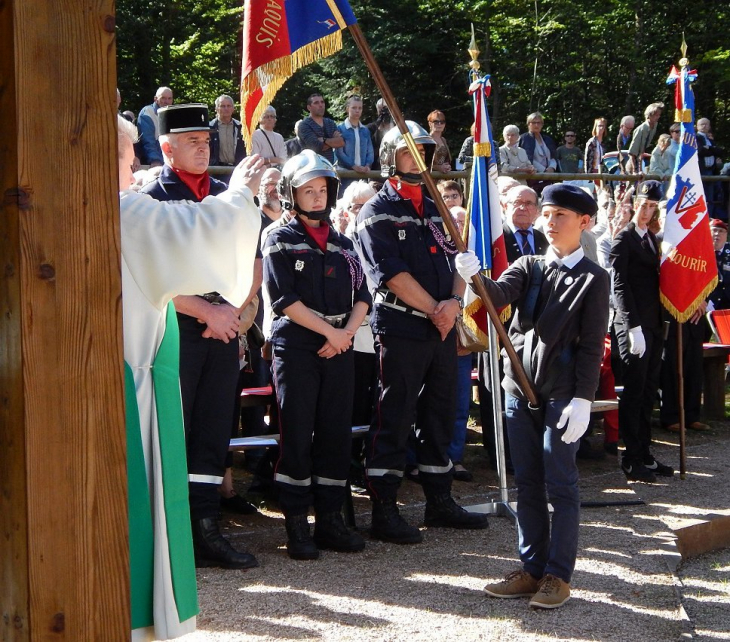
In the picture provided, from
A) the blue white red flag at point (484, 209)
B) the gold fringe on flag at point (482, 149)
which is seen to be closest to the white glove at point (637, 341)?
the blue white red flag at point (484, 209)

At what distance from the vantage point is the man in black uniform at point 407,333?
614cm

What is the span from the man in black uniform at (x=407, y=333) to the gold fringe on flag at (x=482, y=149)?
77cm

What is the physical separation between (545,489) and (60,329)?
3241 millimetres

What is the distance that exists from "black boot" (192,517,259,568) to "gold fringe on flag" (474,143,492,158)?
3212 mm

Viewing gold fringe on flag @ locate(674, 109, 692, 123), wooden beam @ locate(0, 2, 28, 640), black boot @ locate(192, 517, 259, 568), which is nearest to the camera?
wooden beam @ locate(0, 2, 28, 640)

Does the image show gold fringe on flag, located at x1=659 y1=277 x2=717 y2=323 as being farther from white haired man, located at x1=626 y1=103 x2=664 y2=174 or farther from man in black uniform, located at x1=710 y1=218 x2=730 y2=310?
white haired man, located at x1=626 y1=103 x2=664 y2=174

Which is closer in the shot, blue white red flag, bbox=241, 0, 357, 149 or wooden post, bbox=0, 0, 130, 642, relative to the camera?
wooden post, bbox=0, 0, 130, 642

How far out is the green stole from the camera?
3.31 meters

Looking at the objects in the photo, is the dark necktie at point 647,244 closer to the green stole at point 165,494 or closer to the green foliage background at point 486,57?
the green stole at point 165,494

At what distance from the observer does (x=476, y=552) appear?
5.92 m

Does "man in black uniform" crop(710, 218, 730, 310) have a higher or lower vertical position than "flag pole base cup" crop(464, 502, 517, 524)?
higher

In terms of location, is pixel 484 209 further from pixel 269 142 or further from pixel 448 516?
pixel 269 142

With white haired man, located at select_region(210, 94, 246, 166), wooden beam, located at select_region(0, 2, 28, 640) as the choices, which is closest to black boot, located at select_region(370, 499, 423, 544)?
wooden beam, located at select_region(0, 2, 28, 640)

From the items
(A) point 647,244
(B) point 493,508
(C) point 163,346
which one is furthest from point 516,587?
(A) point 647,244
